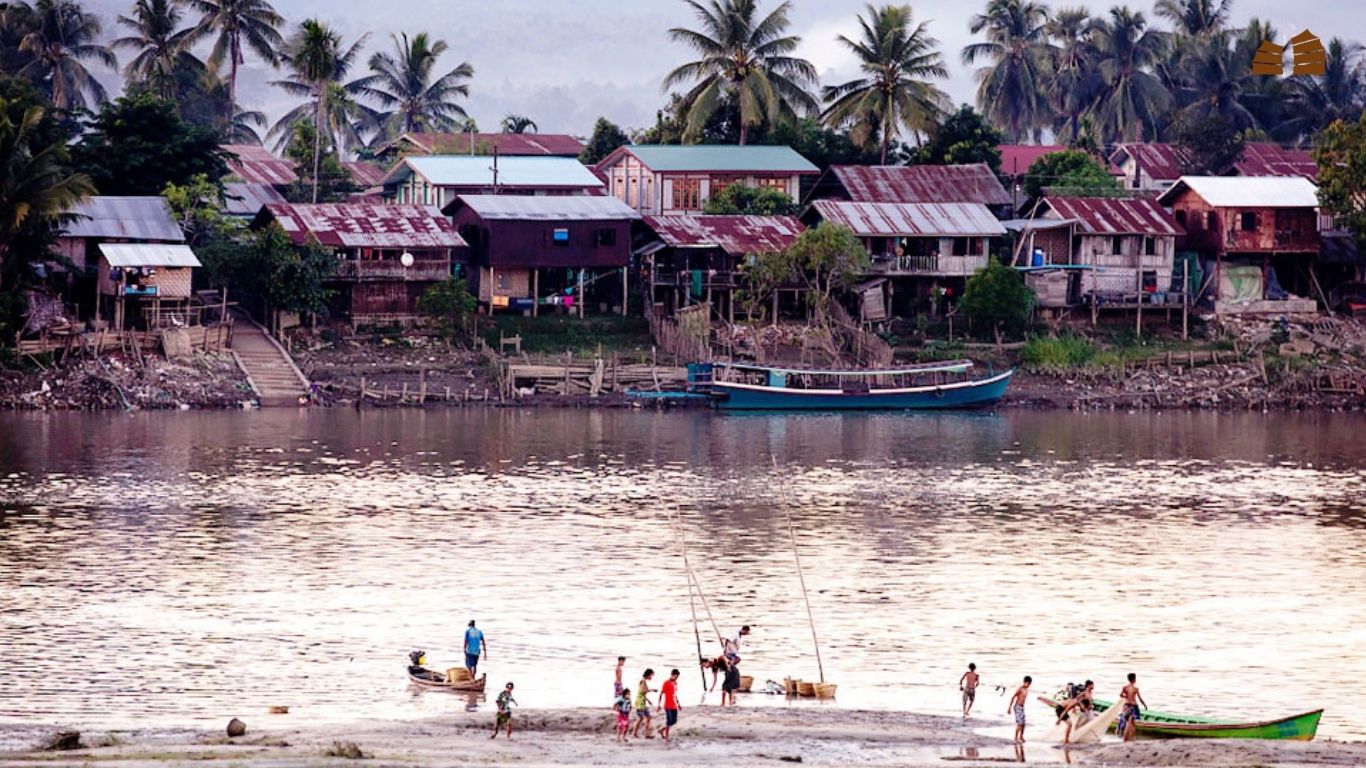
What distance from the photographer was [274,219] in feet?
262

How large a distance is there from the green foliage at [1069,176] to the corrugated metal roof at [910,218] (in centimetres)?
655

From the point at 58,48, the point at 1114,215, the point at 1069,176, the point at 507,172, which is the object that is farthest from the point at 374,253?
the point at 58,48

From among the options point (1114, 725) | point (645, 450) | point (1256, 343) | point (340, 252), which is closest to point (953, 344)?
point (1256, 343)

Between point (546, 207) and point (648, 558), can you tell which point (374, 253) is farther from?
point (648, 558)

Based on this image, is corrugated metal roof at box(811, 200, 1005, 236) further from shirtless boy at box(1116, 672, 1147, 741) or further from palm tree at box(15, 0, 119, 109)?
shirtless boy at box(1116, 672, 1147, 741)

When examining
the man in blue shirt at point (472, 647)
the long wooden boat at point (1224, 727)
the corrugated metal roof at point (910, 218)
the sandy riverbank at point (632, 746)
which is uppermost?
the corrugated metal roof at point (910, 218)

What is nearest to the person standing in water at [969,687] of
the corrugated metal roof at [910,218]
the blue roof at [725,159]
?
the corrugated metal roof at [910,218]

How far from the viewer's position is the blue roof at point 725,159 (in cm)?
8994

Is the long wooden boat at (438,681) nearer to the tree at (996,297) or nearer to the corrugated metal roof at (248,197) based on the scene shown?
the tree at (996,297)

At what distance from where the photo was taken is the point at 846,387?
78125 mm

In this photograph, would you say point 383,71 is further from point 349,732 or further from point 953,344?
point 349,732

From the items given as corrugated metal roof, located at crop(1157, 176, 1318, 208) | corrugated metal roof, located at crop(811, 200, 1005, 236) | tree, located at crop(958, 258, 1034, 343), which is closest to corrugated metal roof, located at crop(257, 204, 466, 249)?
corrugated metal roof, located at crop(811, 200, 1005, 236)

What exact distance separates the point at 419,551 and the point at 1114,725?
69.6ft

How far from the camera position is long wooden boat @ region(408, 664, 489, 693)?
110 feet
